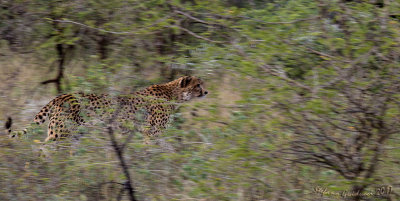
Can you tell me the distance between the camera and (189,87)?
6.75 meters

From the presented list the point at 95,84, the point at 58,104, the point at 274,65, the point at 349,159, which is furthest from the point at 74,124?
the point at 349,159

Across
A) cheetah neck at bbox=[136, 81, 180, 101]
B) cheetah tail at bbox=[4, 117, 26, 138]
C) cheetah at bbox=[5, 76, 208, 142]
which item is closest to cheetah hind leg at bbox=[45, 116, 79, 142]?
cheetah at bbox=[5, 76, 208, 142]

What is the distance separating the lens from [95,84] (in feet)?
16.7

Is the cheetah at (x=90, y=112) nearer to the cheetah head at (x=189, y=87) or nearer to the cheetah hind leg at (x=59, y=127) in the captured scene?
the cheetah hind leg at (x=59, y=127)

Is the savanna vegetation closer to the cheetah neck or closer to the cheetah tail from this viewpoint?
the cheetah tail

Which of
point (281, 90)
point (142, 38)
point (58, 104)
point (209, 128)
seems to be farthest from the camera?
point (142, 38)

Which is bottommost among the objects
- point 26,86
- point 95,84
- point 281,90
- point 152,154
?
point 26,86

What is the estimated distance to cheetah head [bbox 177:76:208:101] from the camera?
6738mm

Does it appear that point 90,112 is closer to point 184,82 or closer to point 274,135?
point 184,82

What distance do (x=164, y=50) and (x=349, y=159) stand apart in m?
3.55

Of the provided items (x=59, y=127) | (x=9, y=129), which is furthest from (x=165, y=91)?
(x=9, y=129)

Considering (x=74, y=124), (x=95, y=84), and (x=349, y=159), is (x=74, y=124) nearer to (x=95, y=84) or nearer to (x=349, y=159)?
(x=95, y=84)

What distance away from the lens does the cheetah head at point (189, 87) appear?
6.74 metres

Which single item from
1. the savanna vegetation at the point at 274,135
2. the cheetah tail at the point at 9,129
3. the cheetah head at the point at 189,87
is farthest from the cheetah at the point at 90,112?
the savanna vegetation at the point at 274,135
